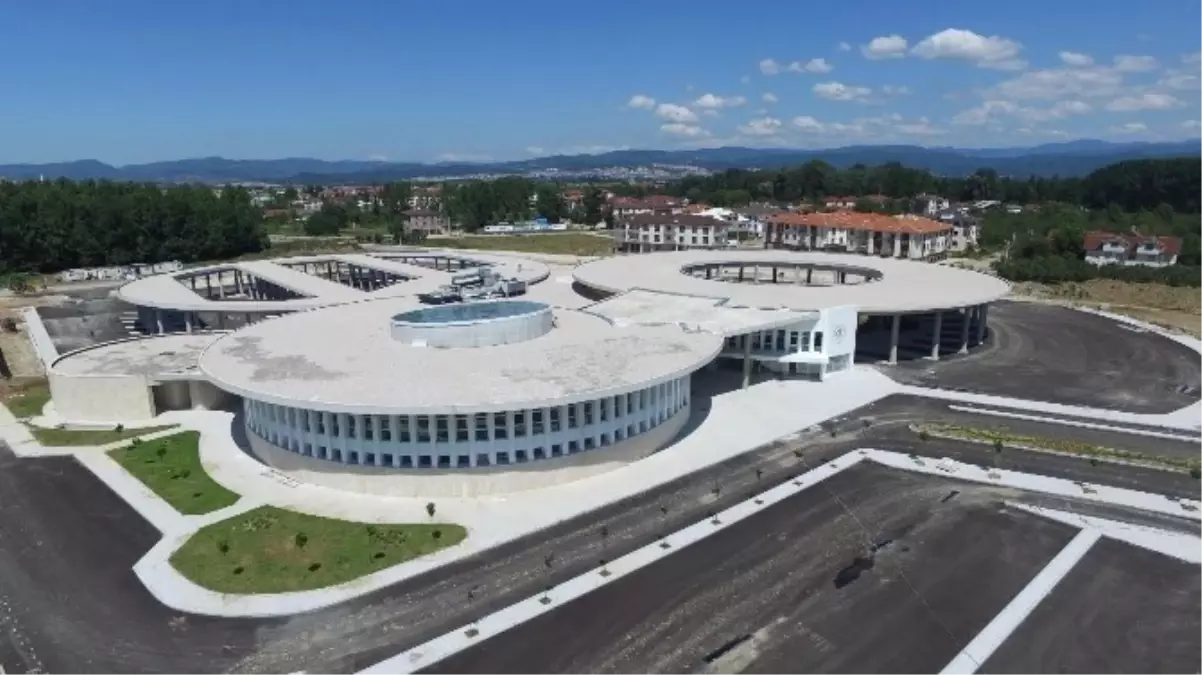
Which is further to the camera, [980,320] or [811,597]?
[980,320]

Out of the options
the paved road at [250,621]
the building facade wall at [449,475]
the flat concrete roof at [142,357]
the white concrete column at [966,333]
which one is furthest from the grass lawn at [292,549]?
the white concrete column at [966,333]

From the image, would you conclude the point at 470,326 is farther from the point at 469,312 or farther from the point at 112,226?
the point at 112,226

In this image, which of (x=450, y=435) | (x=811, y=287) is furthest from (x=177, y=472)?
(x=811, y=287)

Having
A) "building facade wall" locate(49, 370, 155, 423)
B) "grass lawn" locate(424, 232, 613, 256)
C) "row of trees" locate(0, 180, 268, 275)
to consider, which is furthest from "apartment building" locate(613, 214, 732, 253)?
"building facade wall" locate(49, 370, 155, 423)

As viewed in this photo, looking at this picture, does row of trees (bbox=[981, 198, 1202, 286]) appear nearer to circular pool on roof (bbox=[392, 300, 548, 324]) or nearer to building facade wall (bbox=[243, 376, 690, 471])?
circular pool on roof (bbox=[392, 300, 548, 324])

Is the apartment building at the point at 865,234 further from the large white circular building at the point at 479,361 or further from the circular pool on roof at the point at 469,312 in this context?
the circular pool on roof at the point at 469,312
